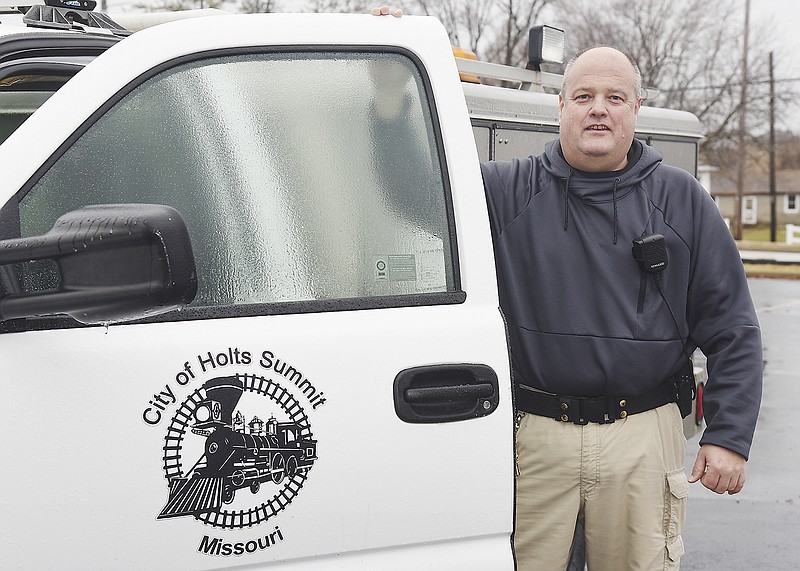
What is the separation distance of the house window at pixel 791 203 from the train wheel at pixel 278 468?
70115 millimetres

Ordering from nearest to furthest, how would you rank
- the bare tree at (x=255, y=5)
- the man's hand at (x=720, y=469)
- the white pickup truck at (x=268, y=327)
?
the white pickup truck at (x=268, y=327) < the man's hand at (x=720, y=469) < the bare tree at (x=255, y=5)

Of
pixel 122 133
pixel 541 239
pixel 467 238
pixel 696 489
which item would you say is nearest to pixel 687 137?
pixel 696 489

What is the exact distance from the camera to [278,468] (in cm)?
204

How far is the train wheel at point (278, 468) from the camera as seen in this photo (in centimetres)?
203

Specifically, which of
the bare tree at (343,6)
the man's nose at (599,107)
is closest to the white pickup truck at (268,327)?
the man's nose at (599,107)

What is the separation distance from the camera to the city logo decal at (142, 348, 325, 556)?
6.48ft

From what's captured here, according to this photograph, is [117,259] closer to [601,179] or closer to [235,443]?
[235,443]

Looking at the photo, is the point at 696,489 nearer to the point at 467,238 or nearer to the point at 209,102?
the point at 467,238

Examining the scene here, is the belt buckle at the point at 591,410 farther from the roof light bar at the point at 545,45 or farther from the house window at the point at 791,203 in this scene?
the house window at the point at 791,203

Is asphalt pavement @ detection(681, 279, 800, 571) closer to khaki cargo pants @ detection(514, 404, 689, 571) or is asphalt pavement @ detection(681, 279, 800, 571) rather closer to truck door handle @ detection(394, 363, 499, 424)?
A: khaki cargo pants @ detection(514, 404, 689, 571)

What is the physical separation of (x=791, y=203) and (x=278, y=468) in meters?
71.1

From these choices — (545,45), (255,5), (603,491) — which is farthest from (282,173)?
(255,5)

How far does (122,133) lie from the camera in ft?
6.65

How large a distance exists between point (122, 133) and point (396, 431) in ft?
2.57
